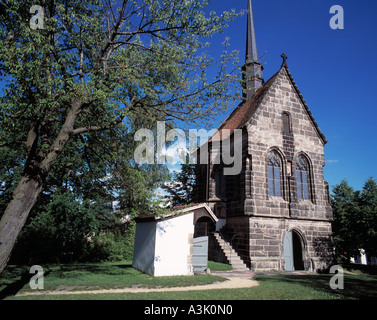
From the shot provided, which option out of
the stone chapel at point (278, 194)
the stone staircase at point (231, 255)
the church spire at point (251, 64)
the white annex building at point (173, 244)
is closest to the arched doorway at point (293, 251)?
the stone chapel at point (278, 194)

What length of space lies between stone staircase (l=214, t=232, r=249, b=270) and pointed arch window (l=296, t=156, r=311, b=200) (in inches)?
221

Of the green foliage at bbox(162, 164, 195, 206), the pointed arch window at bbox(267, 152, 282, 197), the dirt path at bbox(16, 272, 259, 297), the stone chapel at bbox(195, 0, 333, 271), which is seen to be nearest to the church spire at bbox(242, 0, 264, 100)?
the stone chapel at bbox(195, 0, 333, 271)

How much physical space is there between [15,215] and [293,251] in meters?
14.9

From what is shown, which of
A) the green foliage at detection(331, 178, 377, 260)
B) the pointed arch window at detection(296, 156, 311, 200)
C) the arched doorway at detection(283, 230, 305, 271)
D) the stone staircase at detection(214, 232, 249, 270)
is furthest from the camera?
the green foliage at detection(331, 178, 377, 260)

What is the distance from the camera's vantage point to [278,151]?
1539 centimetres

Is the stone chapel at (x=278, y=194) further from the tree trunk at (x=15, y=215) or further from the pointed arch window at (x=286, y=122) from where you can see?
the tree trunk at (x=15, y=215)

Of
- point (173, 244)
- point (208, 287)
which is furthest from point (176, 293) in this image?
point (173, 244)

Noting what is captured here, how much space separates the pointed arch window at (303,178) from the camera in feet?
51.3

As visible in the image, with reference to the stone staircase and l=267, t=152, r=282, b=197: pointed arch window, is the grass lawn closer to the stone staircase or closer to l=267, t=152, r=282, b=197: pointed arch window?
the stone staircase

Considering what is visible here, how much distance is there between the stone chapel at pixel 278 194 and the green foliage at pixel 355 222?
4901 mm

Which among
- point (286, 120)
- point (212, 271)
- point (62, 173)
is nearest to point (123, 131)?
point (212, 271)

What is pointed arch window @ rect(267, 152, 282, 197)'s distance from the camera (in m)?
14.8
